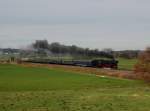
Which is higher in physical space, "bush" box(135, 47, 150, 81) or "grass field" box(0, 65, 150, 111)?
"bush" box(135, 47, 150, 81)

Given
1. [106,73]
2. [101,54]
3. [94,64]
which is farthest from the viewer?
[101,54]

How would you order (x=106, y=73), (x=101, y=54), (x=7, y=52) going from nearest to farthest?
(x=106, y=73)
(x=101, y=54)
(x=7, y=52)

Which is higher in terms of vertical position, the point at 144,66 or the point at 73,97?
the point at 144,66

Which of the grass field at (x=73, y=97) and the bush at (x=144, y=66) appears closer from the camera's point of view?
the grass field at (x=73, y=97)

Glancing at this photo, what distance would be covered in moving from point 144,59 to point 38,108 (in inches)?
1310

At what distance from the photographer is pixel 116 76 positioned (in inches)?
Answer: 2347

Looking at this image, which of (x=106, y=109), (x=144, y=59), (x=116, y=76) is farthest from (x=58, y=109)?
(x=116, y=76)

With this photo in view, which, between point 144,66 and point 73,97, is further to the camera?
point 144,66

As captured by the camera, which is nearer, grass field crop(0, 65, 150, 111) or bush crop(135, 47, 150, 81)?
grass field crop(0, 65, 150, 111)

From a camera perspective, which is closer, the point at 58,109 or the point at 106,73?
the point at 58,109

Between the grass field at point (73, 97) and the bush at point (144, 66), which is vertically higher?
the bush at point (144, 66)

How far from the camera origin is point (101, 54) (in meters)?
133

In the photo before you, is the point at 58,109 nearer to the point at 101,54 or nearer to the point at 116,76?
the point at 116,76

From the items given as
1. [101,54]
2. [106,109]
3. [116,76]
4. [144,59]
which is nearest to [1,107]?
[106,109]
